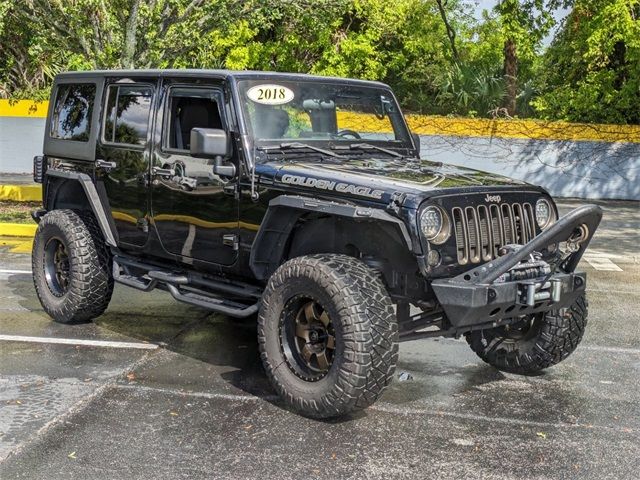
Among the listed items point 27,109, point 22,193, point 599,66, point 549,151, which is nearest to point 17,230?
point 22,193

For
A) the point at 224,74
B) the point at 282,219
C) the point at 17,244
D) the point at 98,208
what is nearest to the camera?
the point at 282,219

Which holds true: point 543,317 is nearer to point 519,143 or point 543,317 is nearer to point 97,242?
point 97,242

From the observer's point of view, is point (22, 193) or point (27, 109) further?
point (27, 109)

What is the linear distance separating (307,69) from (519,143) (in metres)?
7.14

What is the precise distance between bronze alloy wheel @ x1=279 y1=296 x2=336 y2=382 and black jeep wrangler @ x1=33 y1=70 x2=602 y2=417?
A: 0.01 metres

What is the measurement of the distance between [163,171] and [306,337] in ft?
6.12

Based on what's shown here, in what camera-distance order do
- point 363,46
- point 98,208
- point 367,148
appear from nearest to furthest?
point 367,148 < point 98,208 < point 363,46

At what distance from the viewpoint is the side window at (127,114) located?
671cm

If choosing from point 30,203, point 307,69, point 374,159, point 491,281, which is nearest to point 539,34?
point 307,69

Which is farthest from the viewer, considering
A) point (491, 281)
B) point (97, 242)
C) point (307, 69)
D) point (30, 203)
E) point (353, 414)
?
point (307, 69)

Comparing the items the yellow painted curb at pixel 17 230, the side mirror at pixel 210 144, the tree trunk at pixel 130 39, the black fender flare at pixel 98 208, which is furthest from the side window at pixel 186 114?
the tree trunk at pixel 130 39

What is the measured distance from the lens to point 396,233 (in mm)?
5035

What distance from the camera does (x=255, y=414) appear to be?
17.1 feet

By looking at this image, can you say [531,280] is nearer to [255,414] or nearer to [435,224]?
[435,224]
